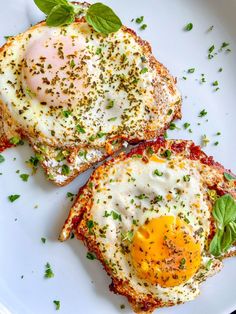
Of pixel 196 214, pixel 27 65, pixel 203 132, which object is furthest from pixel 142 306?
pixel 27 65

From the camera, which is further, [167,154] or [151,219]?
[167,154]

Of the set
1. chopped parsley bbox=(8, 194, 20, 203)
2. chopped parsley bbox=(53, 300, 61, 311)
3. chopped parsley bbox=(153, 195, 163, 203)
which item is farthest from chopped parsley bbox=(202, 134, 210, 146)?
chopped parsley bbox=(53, 300, 61, 311)

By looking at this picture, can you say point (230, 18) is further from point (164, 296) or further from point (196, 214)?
point (164, 296)

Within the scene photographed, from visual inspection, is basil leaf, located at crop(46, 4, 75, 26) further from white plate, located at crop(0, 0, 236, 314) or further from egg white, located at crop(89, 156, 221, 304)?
egg white, located at crop(89, 156, 221, 304)

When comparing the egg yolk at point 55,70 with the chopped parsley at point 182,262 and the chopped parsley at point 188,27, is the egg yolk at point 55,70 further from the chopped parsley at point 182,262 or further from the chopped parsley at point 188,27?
the chopped parsley at point 182,262

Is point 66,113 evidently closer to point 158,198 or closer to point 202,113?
point 158,198

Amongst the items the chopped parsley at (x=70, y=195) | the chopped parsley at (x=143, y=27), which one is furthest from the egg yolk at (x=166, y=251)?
the chopped parsley at (x=143, y=27)

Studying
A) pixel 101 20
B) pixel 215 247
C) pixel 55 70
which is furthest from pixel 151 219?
pixel 101 20
